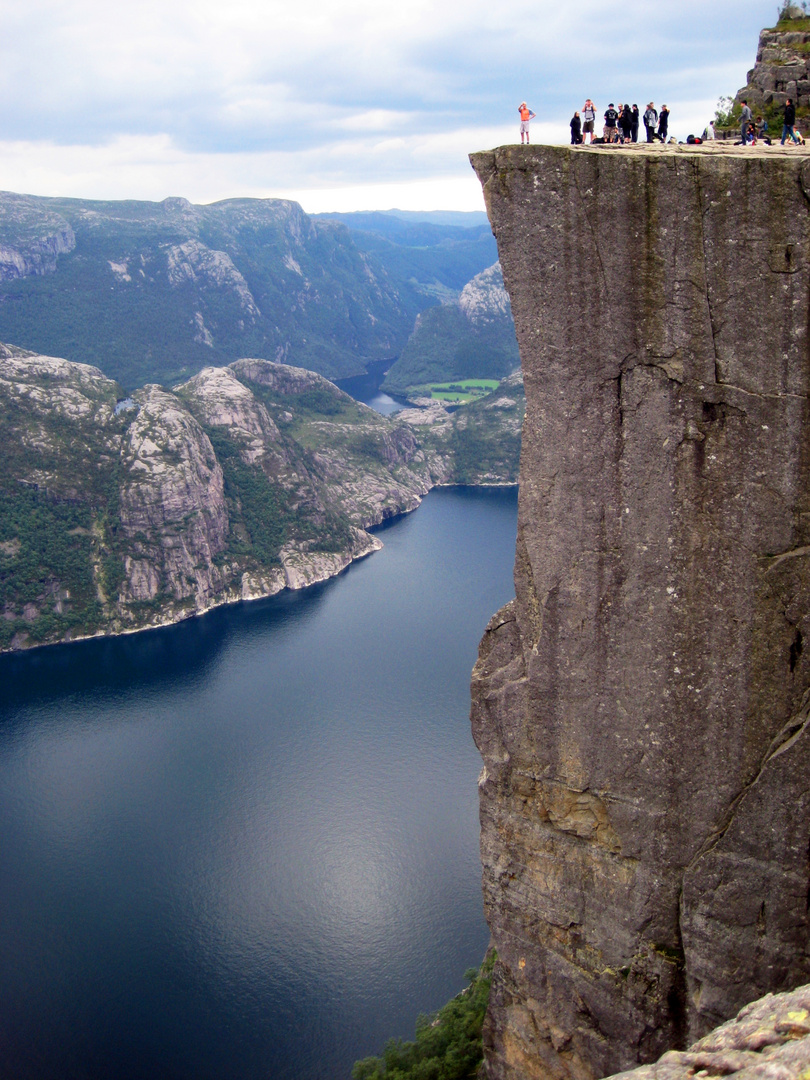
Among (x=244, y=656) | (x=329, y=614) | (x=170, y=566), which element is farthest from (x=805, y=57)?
(x=170, y=566)

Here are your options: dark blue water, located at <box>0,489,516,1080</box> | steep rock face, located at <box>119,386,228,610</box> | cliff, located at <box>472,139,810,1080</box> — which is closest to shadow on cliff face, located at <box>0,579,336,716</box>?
dark blue water, located at <box>0,489,516,1080</box>

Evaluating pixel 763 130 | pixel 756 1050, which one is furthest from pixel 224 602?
pixel 756 1050

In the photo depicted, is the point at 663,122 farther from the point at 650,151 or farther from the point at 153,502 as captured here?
the point at 153,502

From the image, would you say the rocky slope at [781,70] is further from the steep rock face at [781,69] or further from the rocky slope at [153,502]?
the rocky slope at [153,502]

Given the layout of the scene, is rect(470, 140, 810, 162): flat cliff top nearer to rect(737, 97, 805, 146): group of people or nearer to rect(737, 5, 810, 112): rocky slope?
rect(737, 97, 805, 146): group of people

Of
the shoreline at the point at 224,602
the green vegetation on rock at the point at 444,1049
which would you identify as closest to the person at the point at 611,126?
the green vegetation on rock at the point at 444,1049

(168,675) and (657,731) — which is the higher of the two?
(657,731)

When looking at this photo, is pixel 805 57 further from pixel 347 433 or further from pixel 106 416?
pixel 347 433
